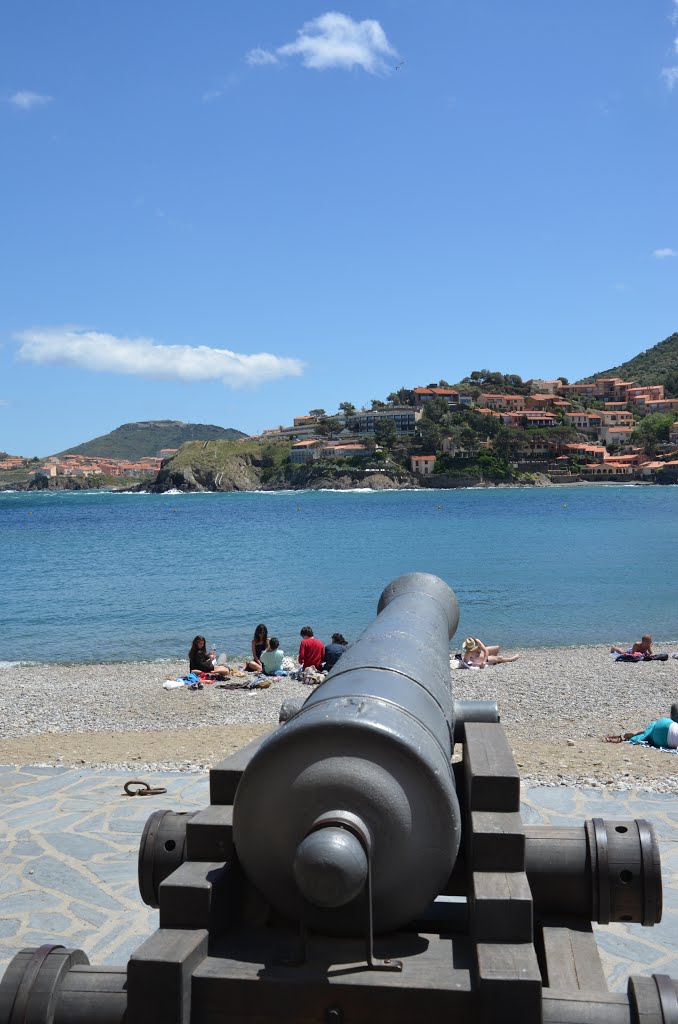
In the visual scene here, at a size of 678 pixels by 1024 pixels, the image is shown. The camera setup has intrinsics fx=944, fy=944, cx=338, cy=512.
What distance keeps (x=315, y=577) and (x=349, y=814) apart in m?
37.5

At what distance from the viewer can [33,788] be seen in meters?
8.09

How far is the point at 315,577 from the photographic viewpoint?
40.0 m

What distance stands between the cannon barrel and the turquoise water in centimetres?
1952

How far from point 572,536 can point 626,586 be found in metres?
26.4

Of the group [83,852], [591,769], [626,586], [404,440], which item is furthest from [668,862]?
[404,440]

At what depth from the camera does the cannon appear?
2615 mm

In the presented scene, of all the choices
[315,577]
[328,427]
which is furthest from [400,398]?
[315,577]

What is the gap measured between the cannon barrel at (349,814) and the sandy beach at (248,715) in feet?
18.2

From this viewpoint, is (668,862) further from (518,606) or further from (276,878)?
(518,606)

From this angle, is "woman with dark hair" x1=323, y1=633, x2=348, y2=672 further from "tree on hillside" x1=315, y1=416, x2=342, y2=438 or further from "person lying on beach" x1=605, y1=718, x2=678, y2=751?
"tree on hillside" x1=315, y1=416, x2=342, y2=438

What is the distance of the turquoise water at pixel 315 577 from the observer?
25.0m

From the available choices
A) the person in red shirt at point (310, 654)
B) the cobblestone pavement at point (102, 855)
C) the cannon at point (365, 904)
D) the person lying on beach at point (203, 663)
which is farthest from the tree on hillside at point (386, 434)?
the cannon at point (365, 904)

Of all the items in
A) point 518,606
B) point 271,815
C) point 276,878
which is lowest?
point 518,606

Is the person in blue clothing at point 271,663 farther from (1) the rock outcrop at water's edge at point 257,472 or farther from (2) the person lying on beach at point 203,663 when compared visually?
(1) the rock outcrop at water's edge at point 257,472
